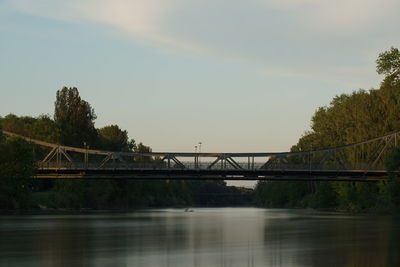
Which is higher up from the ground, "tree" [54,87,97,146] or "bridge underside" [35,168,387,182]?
"tree" [54,87,97,146]

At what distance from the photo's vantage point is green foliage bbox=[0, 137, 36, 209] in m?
110

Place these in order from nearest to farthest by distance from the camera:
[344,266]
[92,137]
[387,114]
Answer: [344,266]
[387,114]
[92,137]

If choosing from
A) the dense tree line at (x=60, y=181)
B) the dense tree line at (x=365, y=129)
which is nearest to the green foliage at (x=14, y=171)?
the dense tree line at (x=60, y=181)

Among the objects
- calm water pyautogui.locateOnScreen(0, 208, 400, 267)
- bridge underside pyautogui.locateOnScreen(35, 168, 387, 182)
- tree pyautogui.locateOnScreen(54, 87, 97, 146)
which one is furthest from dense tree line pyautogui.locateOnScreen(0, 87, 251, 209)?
calm water pyautogui.locateOnScreen(0, 208, 400, 267)

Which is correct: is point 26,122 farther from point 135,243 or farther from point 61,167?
point 135,243

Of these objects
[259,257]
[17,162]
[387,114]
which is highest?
[387,114]

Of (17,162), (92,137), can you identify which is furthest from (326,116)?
(17,162)

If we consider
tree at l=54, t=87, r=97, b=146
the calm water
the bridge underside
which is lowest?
the calm water

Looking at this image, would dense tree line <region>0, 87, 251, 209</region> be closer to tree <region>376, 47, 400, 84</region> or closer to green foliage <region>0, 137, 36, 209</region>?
green foliage <region>0, 137, 36, 209</region>

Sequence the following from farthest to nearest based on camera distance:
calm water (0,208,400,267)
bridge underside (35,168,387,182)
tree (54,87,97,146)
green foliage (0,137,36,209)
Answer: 1. tree (54,87,97,146)
2. bridge underside (35,168,387,182)
3. green foliage (0,137,36,209)
4. calm water (0,208,400,267)

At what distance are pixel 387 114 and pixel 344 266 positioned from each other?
87.4m

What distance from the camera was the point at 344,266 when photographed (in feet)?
115

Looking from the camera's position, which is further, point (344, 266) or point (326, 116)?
point (326, 116)

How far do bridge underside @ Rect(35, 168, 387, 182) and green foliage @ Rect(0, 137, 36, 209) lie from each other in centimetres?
864
